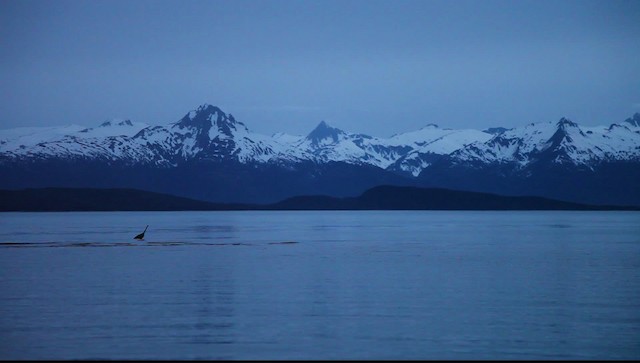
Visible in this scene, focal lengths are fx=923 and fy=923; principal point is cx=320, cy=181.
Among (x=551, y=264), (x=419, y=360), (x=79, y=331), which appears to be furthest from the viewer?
(x=551, y=264)

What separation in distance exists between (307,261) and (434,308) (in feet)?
104

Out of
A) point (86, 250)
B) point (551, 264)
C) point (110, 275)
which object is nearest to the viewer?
point (110, 275)

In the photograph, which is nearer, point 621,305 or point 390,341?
point 390,341

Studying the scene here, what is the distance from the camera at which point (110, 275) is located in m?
60.4

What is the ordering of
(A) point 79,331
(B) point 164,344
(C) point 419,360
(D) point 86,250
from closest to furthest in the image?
(C) point 419,360 → (B) point 164,344 → (A) point 79,331 → (D) point 86,250

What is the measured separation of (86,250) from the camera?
90.2 m

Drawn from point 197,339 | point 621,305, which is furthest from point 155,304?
point 621,305

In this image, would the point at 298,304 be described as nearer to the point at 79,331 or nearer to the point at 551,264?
the point at 79,331

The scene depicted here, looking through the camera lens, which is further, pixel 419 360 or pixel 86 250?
pixel 86 250

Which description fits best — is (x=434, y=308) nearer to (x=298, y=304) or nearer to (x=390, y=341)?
(x=298, y=304)

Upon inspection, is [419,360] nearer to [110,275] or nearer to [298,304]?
[298,304]

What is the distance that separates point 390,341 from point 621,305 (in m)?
15.0

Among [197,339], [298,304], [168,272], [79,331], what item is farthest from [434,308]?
[168,272]

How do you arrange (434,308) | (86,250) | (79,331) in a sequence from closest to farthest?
(79,331)
(434,308)
(86,250)
